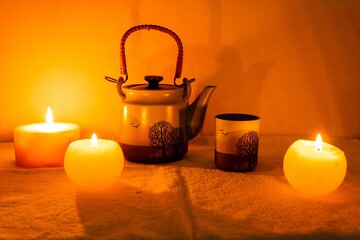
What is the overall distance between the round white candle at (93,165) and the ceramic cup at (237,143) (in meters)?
0.20

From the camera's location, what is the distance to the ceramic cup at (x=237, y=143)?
68 centimetres

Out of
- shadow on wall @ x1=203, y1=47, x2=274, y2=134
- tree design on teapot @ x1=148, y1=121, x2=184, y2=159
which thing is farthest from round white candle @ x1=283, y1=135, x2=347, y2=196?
shadow on wall @ x1=203, y1=47, x2=274, y2=134

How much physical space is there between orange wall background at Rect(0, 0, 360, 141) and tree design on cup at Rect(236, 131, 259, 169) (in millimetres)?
265

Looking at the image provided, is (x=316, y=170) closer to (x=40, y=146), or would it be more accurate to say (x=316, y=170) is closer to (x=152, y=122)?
(x=152, y=122)

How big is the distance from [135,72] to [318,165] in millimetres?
497

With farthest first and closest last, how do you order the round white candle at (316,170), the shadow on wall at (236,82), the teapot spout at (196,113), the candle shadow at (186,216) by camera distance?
the shadow on wall at (236,82) → the teapot spout at (196,113) → the round white candle at (316,170) → the candle shadow at (186,216)

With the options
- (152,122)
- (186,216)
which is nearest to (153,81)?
(152,122)

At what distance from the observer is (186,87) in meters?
0.77

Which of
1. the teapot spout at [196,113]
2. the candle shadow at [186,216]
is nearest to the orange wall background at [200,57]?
the teapot spout at [196,113]

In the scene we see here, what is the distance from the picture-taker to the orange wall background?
87 centimetres

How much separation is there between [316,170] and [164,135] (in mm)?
287

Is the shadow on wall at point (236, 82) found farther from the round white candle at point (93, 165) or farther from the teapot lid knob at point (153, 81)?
the round white candle at point (93, 165)

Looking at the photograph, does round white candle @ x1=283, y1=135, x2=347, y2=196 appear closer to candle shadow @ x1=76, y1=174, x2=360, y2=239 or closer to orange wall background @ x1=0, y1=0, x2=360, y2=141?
candle shadow @ x1=76, y1=174, x2=360, y2=239

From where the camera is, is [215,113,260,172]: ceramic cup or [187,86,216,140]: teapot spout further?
[187,86,216,140]: teapot spout
